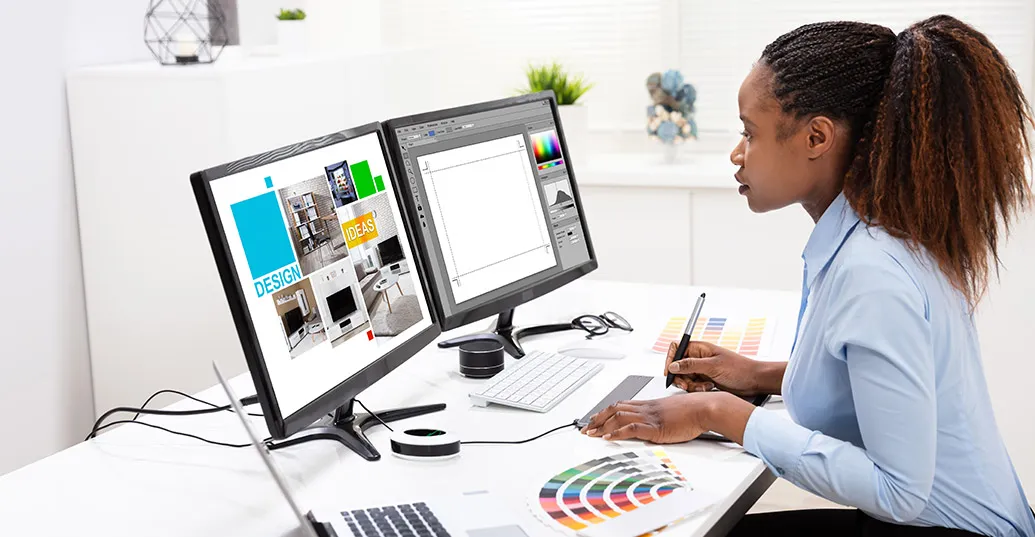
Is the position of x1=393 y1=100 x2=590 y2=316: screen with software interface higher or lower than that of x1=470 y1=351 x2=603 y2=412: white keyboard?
higher

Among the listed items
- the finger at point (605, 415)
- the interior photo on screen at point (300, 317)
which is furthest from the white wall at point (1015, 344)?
the interior photo on screen at point (300, 317)

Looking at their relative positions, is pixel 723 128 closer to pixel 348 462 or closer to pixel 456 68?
pixel 456 68

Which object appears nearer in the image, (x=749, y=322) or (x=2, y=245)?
(x=749, y=322)

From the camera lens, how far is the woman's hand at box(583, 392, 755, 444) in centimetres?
143

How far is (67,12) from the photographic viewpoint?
260 cm

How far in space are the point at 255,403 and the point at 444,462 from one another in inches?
17.0

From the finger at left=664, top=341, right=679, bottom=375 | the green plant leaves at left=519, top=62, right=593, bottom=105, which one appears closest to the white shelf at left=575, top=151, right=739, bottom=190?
the green plant leaves at left=519, top=62, right=593, bottom=105

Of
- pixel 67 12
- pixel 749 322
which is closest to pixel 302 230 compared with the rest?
pixel 749 322

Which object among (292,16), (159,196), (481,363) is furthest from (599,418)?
(292,16)

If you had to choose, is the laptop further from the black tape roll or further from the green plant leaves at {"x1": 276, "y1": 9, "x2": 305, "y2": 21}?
the green plant leaves at {"x1": 276, "y1": 9, "x2": 305, "y2": 21}

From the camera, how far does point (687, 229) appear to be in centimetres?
333

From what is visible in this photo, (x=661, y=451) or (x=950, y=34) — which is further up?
(x=950, y=34)

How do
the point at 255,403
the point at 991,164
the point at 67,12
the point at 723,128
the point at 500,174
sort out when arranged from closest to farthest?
the point at 991,164
the point at 255,403
the point at 500,174
the point at 67,12
the point at 723,128

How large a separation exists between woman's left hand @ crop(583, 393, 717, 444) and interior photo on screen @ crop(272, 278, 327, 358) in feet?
1.38
